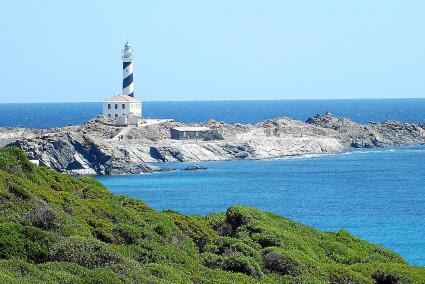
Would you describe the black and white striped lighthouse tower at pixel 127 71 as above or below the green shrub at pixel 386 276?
above

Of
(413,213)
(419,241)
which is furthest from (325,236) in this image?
(413,213)

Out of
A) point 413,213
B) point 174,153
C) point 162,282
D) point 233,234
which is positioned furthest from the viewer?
point 174,153

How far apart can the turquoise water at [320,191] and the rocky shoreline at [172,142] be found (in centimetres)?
406

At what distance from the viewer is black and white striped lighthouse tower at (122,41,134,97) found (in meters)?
104

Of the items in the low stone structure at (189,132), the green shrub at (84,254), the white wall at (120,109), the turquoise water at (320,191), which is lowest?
the turquoise water at (320,191)

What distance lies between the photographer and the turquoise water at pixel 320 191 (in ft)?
149

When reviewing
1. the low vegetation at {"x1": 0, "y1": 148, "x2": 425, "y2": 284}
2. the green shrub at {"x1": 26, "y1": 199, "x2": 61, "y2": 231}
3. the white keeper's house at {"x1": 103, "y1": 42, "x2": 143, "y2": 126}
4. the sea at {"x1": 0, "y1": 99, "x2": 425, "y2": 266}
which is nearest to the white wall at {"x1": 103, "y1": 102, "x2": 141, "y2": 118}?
the white keeper's house at {"x1": 103, "y1": 42, "x2": 143, "y2": 126}

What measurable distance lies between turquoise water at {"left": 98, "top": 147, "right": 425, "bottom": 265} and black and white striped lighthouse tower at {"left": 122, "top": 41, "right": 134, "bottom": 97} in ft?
75.1

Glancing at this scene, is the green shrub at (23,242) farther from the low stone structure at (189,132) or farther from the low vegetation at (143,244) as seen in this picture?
the low stone structure at (189,132)

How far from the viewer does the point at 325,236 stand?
75.3ft

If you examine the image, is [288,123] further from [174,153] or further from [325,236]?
[325,236]

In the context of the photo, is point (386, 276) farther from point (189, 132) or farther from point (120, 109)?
point (120, 109)

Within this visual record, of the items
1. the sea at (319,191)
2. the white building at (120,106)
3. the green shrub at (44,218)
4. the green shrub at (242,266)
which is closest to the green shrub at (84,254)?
the green shrub at (44,218)

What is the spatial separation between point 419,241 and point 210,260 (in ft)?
79.7
